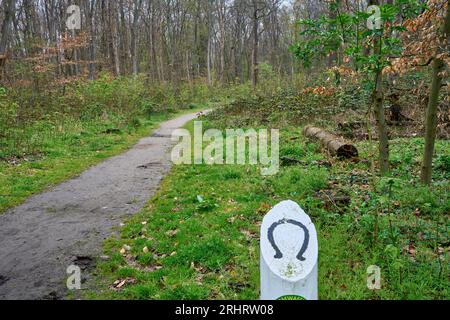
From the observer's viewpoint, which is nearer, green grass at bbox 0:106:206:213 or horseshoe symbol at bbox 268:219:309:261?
horseshoe symbol at bbox 268:219:309:261

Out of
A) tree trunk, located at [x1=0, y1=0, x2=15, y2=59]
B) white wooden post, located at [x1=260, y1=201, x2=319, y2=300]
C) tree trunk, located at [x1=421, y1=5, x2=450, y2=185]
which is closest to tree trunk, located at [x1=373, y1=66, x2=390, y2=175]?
tree trunk, located at [x1=421, y1=5, x2=450, y2=185]

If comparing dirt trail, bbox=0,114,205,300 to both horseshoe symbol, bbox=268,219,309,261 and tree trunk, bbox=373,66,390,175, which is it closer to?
horseshoe symbol, bbox=268,219,309,261

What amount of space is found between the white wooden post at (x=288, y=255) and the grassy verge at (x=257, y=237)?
1.03m

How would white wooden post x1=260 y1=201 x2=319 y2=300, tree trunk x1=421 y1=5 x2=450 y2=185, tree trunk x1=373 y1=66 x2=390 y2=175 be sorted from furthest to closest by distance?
1. tree trunk x1=373 y1=66 x2=390 y2=175
2. tree trunk x1=421 y1=5 x2=450 y2=185
3. white wooden post x1=260 y1=201 x2=319 y2=300

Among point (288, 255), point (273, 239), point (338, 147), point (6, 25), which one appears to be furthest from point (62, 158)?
point (288, 255)

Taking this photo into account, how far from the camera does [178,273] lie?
4668 millimetres

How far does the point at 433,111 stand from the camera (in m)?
6.38

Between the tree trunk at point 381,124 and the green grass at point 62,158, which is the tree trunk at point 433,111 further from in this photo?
the green grass at point 62,158

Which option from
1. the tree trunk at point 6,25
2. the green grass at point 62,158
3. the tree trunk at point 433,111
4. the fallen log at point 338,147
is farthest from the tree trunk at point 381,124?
the tree trunk at point 6,25

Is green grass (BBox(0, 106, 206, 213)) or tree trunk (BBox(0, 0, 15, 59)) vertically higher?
tree trunk (BBox(0, 0, 15, 59))

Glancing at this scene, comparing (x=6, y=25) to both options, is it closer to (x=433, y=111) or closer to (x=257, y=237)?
(x=257, y=237)

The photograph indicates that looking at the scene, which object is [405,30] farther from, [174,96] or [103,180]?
[174,96]

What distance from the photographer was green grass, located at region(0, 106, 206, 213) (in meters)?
8.47

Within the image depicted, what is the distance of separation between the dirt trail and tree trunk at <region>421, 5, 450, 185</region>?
5229 mm
